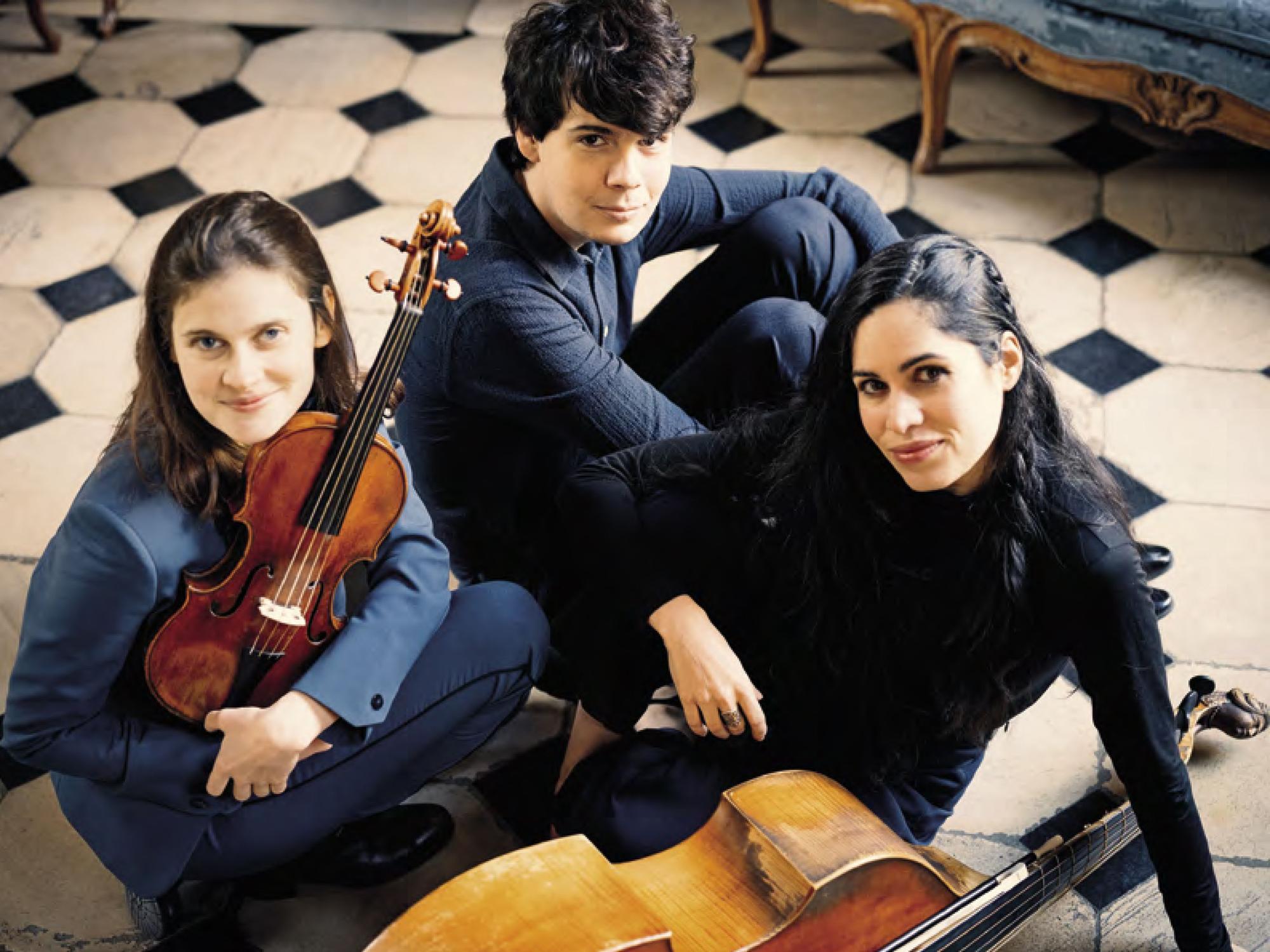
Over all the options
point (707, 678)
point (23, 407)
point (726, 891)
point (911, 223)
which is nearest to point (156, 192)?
point (23, 407)

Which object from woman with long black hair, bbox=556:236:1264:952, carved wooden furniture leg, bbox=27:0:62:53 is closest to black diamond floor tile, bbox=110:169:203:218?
carved wooden furniture leg, bbox=27:0:62:53

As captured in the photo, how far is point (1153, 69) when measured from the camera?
2.70 meters

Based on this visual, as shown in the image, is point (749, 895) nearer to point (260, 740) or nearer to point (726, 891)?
point (726, 891)

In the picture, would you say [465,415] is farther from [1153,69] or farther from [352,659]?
[1153,69]

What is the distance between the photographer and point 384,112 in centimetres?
336

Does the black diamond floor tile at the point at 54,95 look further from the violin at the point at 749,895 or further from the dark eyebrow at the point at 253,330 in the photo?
the violin at the point at 749,895

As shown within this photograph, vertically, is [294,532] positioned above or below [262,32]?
above

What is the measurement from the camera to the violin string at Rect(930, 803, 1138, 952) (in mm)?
1372

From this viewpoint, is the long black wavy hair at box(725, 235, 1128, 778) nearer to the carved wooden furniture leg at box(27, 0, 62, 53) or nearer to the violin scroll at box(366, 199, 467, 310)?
the violin scroll at box(366, 199, 467, 310)

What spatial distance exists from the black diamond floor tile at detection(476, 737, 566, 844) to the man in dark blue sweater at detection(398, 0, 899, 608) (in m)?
0.23

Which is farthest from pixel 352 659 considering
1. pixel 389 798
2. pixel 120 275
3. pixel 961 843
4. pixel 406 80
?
pixel 406 80

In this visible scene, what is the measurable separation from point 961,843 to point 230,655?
985 mm

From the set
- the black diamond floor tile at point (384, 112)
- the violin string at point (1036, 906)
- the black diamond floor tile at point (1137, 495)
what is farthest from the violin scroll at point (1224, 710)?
the black diamond floor tile at point (384, 112)

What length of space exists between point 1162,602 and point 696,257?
4.01 ft
